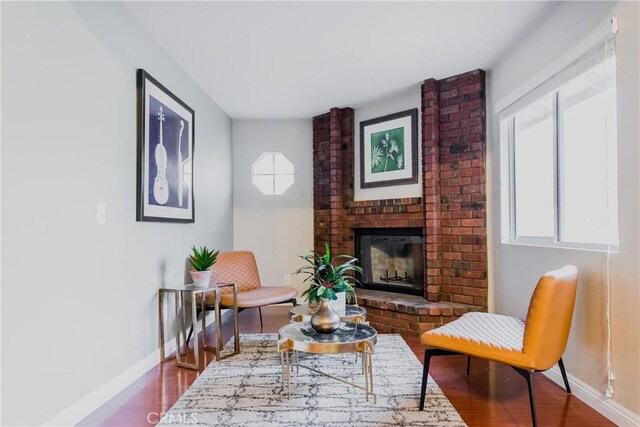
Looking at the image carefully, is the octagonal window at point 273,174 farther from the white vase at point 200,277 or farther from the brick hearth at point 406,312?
the white vase at point 200,277

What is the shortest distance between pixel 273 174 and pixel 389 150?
1.55 metres

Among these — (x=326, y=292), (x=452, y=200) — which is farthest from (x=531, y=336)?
(x=452, y=200)

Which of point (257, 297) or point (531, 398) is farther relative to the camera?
→ point (257, 297)

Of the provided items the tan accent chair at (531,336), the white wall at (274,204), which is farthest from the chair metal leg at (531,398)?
the white wall at (274,204)

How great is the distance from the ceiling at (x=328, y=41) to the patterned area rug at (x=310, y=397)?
2.31 metres

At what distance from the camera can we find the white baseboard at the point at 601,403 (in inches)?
67.3

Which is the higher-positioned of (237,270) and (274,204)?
(274,204)

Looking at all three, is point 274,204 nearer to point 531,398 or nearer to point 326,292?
point 326,292

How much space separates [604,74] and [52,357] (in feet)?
10.2

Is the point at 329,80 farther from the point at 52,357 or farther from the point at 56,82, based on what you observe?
the point at 52,357

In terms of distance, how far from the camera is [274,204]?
4609 millimetres

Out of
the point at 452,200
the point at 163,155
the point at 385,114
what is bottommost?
the point at 452,200

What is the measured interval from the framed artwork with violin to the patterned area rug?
1.20 metres

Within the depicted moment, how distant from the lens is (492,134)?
3160 millimetres
